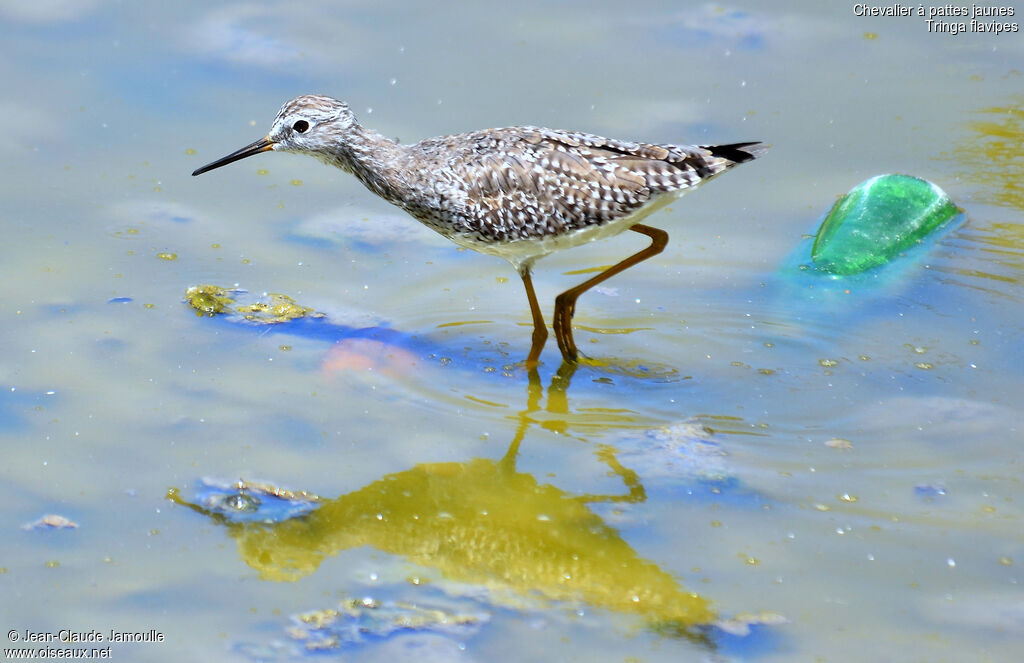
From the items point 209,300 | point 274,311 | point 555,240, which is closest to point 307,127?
point 274,311

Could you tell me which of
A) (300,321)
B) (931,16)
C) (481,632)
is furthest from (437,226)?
(931,16)

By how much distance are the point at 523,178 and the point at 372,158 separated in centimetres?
103

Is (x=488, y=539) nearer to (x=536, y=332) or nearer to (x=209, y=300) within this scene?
(x=536, y=332)

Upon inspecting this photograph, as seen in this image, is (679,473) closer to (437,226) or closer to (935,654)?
(935,654)

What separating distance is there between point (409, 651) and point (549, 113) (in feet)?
18.9

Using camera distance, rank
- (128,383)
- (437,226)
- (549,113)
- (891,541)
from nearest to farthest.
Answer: (891,541)
(128,383)
(437,226)
(549,113)

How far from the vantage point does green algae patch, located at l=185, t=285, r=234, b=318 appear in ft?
27.1

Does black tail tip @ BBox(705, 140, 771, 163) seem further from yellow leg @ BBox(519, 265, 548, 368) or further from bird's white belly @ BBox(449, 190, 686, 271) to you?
yellow leg @ BBox(519, 265, 548, 368)

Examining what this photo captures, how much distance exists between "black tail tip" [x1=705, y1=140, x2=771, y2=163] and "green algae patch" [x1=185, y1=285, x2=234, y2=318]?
331 cm

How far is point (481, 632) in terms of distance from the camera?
561cm

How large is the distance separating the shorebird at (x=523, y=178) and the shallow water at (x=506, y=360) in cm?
75

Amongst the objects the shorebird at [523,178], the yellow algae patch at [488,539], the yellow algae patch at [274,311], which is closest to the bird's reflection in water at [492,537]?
the yellow algae patch at [488,539]

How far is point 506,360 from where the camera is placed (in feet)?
26.3

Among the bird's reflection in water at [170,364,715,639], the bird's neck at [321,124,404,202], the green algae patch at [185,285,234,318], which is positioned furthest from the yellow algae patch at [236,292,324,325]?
the bird's reflection in water at [170,364,715,639]
